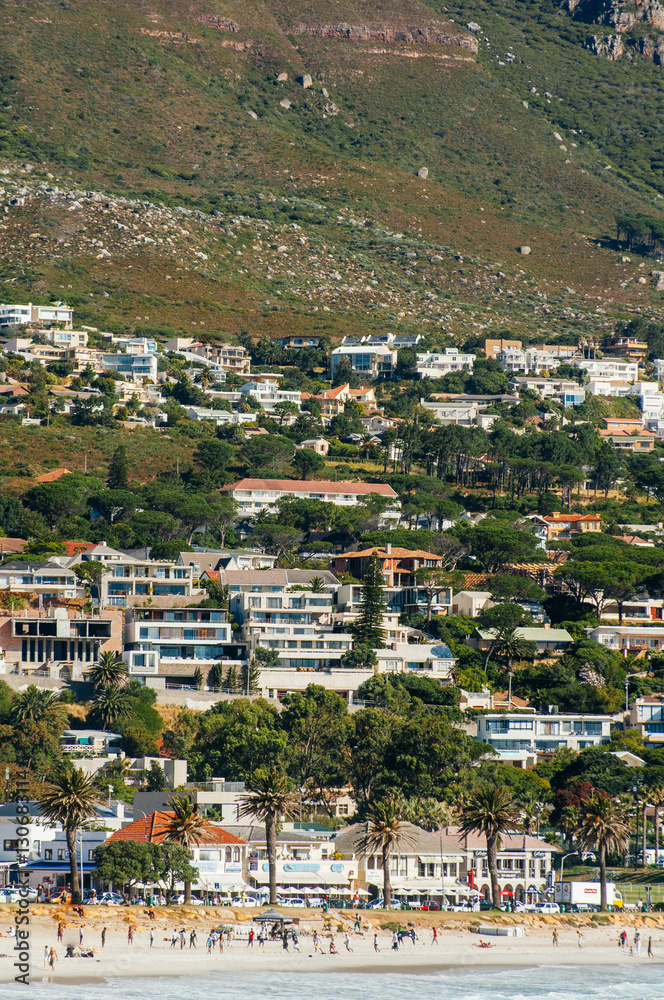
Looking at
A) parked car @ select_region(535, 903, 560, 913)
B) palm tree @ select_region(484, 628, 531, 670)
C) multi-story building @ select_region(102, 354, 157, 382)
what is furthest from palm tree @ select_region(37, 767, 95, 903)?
multi-story building @ select_region(102, 354, 157, 382)

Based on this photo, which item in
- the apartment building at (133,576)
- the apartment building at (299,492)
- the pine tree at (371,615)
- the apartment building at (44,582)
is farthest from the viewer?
the apartment building at (299,492)

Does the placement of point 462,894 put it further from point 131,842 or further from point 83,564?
point 83,564

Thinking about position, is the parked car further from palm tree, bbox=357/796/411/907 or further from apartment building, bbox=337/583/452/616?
apartment building, bbox=337/583/452/616

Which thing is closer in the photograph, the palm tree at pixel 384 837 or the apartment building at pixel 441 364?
the palm tree at pixel 384 837

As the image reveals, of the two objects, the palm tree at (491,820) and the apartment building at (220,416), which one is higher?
the apartment building at (220,416)

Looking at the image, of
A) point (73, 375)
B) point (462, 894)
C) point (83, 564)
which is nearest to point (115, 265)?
point (73, 375)

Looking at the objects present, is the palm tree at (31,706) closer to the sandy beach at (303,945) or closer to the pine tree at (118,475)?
the sandy beach at (303,945)

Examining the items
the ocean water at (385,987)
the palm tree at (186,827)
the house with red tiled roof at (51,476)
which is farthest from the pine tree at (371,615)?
the ocean water at (385,987)

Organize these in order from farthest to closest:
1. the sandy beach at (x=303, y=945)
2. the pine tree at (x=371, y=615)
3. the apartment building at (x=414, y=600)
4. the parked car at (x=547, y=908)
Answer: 1. the apartment building at (x=414, y=600)
2. the pine tree at (x=371, y=615)
3. the parked car at (x=547, y=908)
4. the sandy beach at (x=303, y=945)
